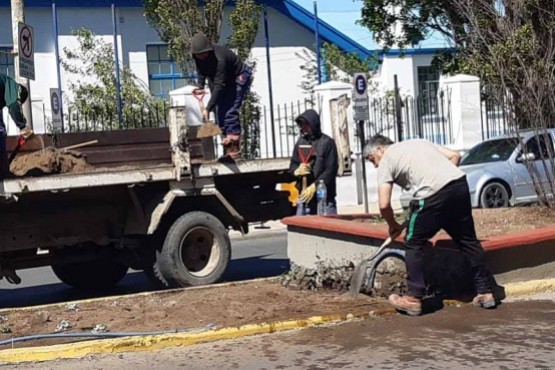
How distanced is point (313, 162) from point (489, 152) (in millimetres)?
8754

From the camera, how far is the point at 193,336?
24.2 feet

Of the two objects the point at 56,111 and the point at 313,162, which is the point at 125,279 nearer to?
the point at 313,162

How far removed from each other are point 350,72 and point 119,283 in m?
15.3

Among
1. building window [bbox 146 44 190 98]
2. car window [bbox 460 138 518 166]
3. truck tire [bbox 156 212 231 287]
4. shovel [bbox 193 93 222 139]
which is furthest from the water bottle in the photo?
building window [bbox 146 44 190 98]

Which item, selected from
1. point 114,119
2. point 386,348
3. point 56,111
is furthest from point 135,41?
point 386,348

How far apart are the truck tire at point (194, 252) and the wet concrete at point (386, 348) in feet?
8.32

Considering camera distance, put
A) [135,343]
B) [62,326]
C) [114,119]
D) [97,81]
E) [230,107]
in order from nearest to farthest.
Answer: [135,343] → [62,326] → [230,107] → [114,119] → [97,81]

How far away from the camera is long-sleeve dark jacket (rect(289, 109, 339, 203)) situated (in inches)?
428

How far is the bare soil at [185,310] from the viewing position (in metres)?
7.89

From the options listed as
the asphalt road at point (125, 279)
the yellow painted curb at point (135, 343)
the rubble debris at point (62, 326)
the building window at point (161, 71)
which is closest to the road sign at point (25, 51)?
the asphalt road at point (125, 279)

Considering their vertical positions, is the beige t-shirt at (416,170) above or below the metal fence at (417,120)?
below

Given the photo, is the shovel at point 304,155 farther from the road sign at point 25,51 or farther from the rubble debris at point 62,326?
the road sign at point 25,51

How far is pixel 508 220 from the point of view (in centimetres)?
1023

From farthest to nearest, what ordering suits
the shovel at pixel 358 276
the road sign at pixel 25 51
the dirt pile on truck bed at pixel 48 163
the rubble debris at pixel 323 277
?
the road sign at pixel 25 51 → the dirt pile on truck bed at pixel 48 163 → the rubble debris at pixel 323 277 → the shovel at pixel 358 276
